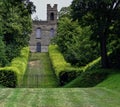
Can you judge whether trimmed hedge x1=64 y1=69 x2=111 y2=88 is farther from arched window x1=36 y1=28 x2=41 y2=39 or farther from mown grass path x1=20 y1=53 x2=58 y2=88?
arched window x1=36 y1=28 x2=41 y2=39

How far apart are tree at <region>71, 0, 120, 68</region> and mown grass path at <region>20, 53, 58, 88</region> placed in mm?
13880

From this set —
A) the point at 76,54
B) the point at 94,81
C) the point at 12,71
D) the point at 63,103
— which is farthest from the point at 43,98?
the point at 76,54

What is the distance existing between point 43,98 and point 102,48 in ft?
70.5

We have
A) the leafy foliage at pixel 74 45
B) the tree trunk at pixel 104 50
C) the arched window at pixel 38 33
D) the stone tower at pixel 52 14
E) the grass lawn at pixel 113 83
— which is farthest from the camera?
the stone tower at pixel 52 14

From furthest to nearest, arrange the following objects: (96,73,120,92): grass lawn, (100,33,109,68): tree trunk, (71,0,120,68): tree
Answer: (100,33,109,68): tree trunk, (71,0,120,68): tree, (96,73,120,92): grass lawn

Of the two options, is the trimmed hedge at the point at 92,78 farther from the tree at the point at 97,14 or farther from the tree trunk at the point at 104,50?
the tree at the point at 97,14

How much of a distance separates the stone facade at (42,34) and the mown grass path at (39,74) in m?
31.7

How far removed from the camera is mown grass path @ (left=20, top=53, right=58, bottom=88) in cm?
5750

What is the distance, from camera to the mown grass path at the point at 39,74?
57.5 meters

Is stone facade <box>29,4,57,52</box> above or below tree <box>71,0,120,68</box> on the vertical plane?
below

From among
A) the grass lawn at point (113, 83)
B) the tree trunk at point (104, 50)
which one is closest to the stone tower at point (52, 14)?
the tree trunk at point (104, 50)

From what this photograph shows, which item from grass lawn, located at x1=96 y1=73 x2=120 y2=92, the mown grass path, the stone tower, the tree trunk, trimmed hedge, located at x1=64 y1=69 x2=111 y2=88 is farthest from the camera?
the stone tower

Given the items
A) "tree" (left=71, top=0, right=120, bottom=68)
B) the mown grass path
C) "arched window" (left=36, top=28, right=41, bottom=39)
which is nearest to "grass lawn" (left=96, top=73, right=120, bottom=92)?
"tree" (left=71, top=0, right=120, bottom=68)

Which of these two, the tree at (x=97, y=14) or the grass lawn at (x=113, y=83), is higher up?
the tree at (x=97, y=14)
